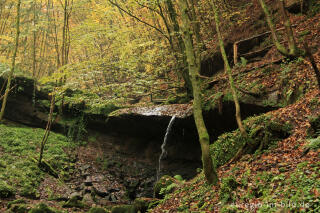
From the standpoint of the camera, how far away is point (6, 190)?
303 inches

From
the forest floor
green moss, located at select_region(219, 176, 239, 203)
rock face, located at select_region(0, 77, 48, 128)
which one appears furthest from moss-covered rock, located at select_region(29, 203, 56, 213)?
rock face, located at select_region(0, 77, 48, 128)

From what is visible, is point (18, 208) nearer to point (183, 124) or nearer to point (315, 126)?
point (183, 124)

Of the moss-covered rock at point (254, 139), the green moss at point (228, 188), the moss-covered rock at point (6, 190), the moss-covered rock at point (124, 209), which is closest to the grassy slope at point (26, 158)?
the moss-covered rock at point (6, 190)

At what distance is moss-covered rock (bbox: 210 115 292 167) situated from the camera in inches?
241

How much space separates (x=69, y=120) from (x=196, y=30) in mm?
9715

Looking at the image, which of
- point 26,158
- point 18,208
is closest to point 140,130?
point 26,158

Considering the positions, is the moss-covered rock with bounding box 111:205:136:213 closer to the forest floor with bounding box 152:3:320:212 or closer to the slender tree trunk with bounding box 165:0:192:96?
the forest floor with bounding box 152:3:320:212

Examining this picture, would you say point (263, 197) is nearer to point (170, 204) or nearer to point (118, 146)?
point (170, 204)

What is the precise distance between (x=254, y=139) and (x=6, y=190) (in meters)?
8.06

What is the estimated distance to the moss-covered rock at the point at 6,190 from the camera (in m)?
7.55

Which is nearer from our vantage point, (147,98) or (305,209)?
(305,209)

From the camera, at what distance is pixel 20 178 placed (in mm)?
8930

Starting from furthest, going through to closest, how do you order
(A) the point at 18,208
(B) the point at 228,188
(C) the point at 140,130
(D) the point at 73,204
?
(C) the point at 140,130 → (D) the point at 73,204 → (A) the point at 18,208 → (B) the point at 228,188

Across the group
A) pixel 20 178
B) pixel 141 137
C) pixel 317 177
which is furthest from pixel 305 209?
pixel 141 137
